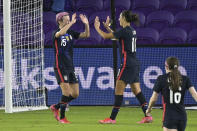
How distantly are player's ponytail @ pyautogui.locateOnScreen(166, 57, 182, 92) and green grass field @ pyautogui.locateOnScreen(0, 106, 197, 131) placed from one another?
2246mm

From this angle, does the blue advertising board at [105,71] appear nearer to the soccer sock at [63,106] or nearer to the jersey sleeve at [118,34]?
the soccer sock at [63,106]

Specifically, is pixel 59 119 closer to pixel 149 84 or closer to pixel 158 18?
pixel 149 84

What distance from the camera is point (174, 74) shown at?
650 centimetres

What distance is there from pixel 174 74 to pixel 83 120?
3.84 meters

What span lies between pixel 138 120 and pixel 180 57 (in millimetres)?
2762

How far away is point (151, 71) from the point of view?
1252 cm

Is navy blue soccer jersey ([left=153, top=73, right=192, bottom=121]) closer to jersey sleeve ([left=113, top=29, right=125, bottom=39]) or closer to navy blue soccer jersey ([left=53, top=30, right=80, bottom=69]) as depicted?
jersey sleeve ([left=113, top=29, right=125, bottom=39])

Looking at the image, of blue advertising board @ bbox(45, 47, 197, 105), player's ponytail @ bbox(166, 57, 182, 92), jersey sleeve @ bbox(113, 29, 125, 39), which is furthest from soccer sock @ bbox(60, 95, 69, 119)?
player's ponytail @ bbox(166, 57, 182, 92)

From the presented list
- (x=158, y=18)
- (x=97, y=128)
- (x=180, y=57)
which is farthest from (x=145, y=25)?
(x=97, y=128)

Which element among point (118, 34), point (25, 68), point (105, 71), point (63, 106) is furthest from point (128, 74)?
point (25, 68)

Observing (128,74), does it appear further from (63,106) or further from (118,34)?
(63,106)

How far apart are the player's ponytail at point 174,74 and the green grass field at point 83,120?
225 cm

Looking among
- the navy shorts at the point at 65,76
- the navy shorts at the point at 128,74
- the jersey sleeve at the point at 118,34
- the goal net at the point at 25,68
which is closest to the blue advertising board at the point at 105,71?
the goal net at the point at 25,68

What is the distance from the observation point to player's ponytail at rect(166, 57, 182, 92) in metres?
6.50
